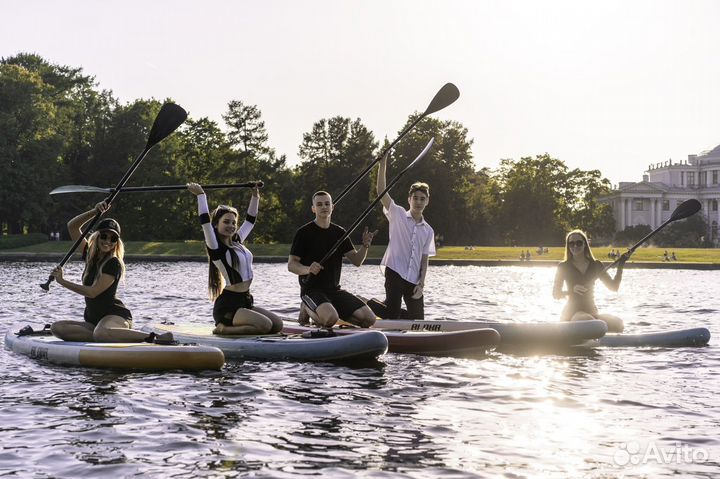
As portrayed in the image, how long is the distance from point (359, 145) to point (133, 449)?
78.7 meters

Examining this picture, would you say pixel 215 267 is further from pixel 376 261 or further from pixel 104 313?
pixel 376 261

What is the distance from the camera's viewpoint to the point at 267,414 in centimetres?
886

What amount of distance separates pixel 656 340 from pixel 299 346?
564cm

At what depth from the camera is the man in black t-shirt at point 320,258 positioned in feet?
38.1

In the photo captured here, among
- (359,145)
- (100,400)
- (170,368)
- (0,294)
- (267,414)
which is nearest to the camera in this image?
(267,414)

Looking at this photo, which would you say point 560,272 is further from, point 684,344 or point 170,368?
point 170,368

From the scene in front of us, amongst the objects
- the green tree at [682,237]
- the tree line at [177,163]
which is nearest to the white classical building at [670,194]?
the green tree at [682,237]

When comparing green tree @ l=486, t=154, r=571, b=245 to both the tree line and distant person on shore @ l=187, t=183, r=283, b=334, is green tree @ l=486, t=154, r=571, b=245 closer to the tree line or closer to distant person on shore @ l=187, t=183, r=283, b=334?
the tree line

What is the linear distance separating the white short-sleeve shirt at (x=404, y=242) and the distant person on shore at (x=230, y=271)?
1.84 metres

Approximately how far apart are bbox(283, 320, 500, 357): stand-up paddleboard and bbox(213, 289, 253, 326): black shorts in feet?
2.92

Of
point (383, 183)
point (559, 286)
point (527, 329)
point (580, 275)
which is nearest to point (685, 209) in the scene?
point (580, 275)

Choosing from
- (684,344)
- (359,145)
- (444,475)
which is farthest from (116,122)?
(444,475)

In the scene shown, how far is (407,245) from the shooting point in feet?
41.9

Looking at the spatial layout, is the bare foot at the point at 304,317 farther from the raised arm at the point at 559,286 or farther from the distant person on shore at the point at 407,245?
the raised arm at the point at 559,286
